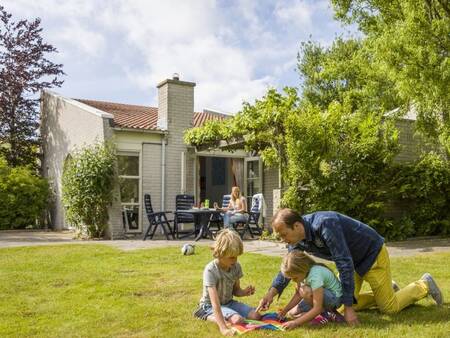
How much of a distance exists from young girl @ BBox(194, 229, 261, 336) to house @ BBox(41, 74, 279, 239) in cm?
881

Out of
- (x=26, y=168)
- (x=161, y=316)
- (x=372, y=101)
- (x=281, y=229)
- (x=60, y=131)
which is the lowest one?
(x=161, y=316)

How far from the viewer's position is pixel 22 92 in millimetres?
18953

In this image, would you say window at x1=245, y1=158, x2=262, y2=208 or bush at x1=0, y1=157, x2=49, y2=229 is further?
bush at x1=0, y1=157, x2=49, y2=229

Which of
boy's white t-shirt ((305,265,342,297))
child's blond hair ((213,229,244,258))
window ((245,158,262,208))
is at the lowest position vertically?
boy's white t-shirt ((305,265,342,297))

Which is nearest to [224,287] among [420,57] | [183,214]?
[420,57]

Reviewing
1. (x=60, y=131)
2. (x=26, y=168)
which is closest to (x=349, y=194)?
(x=60, y=131)

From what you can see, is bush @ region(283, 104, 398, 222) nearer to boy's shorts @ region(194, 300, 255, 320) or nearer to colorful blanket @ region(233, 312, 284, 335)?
boy's shorts @ region(194, 300, 255, 320)

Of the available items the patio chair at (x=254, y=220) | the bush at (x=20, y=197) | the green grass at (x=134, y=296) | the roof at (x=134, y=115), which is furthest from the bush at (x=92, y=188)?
the bush at (x=20, y=197)

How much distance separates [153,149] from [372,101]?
26.9 ft

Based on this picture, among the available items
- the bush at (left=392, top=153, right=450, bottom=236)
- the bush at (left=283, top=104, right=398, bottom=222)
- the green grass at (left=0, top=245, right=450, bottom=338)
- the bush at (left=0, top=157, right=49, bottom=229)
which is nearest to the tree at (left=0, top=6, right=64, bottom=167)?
the bush at (left=0, top=157, right=49, bottom=229)

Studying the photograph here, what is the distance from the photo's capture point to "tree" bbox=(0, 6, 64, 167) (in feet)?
61.2

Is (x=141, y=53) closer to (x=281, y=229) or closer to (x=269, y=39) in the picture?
(x=269, y=39)

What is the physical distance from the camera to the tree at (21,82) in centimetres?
1864

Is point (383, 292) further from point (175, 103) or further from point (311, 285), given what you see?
point (175, 103)
